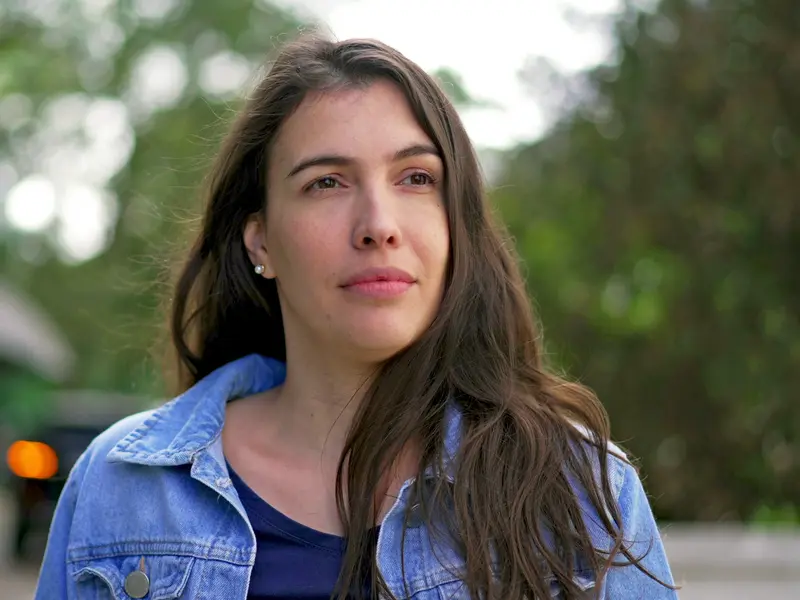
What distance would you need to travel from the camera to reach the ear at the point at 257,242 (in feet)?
9.54

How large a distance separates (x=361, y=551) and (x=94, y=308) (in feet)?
71.4

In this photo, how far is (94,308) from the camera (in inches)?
920

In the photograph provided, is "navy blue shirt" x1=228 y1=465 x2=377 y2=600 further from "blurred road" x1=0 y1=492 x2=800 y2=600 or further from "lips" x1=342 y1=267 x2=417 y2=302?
"blurred road" x1=0 y1=492 x2=800 y2=600

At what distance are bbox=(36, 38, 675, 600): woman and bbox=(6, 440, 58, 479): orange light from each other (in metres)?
9.46

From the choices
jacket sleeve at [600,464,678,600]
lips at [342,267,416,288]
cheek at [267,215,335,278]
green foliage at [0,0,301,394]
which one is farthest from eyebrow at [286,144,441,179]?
green foliage at [0,0,301,394]

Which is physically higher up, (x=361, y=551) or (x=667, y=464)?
(x=361, y=551)

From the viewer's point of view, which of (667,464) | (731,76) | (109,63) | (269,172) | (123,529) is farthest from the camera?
(109,63)

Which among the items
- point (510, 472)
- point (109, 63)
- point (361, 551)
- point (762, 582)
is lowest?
point (762, 582)

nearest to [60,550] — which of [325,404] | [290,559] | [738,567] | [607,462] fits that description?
[290,559]

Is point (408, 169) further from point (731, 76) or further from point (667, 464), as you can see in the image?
point (667, 464)

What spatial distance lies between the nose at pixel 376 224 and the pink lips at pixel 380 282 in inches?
2.2

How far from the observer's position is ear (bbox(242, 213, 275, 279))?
2908 millimetres

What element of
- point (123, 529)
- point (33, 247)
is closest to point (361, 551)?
point (123, 529)

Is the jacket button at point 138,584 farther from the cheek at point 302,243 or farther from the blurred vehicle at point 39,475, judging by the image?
the blurred vehicle at point 39,475
